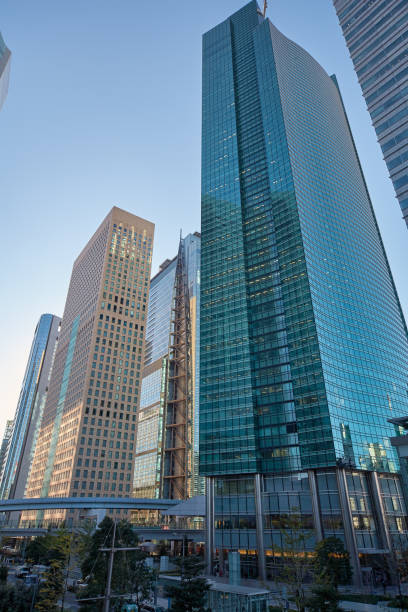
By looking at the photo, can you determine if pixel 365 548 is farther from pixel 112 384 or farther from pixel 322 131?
pixel 322 131

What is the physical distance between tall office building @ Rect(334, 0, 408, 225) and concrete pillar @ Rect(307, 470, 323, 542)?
201 feet

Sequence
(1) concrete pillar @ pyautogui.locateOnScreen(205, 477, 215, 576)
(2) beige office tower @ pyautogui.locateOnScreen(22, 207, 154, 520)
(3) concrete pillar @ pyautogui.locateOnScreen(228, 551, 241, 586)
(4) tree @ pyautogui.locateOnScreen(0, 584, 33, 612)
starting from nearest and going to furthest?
(4) tree @ pyautogui.locateOnScreen(0, 584, 33, 612) < (3) concrete pillar @ pyautogui.locateOnScreen(228, 551, 241, 586) < (1) concrete pillar @ pyautogui.locateOnScreen(205, 477, 215, 576) < (2) beige office tower @ pyautogui.locateOnScreen(22, 207, 154, 520)

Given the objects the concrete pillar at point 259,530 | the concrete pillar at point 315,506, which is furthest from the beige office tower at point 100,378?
the concrete pillar at point 315,506

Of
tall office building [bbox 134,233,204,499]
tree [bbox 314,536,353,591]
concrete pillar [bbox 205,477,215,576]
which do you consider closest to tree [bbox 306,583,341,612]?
tree [bbox 314,536,353,591]

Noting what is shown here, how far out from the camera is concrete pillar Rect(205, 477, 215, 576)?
92125 mm

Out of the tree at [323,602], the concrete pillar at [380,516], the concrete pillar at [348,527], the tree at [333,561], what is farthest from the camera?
the concrete pillar at [380,516]

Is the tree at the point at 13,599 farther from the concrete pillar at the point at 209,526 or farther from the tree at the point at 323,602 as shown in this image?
the concrete pillar at the point at 209,526

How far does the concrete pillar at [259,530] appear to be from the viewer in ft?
281

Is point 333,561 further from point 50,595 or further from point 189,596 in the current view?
point 50,595

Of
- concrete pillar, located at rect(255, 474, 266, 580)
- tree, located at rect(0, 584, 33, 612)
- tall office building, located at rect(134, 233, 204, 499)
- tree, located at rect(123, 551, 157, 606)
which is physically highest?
tall office building, located at rect(134, 233, 204, 499)

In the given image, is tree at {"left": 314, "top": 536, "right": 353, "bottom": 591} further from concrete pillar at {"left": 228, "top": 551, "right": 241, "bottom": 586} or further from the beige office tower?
the beige office tower

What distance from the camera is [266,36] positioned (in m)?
158

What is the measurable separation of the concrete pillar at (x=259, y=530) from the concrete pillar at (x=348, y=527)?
58.5ft

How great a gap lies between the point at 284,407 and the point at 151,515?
327 ft
